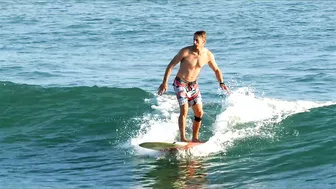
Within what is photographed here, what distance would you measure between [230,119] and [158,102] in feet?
7.80

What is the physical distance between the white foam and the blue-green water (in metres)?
0.03

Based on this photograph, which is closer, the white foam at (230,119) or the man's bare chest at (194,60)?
the man's bare chest at (194,60)

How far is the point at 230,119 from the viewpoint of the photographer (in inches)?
578

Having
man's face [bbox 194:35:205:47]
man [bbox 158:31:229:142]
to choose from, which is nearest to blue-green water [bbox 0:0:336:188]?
man [bbox 158:31:229:142]

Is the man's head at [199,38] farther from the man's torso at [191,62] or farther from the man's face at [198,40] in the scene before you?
the man's torso at [191,62]

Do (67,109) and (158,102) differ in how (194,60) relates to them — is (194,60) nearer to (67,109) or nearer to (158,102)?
(158,102)

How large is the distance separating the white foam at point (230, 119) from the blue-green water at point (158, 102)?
27 mm

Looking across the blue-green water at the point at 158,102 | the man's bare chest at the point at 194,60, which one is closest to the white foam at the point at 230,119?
the blue-green water at the point at 158,102

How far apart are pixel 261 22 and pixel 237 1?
6.25 meters

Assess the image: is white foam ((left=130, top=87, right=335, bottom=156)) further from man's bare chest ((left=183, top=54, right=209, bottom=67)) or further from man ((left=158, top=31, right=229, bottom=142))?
man's bare chest ((left=183, top=54, right=209, bottom=67))

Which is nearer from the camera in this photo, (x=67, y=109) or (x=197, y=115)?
(x=197, y=115)

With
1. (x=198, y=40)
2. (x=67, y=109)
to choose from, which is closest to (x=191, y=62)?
(x=198, y=40)

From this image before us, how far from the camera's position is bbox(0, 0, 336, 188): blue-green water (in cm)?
1177

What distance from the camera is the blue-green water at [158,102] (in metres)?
11.8
